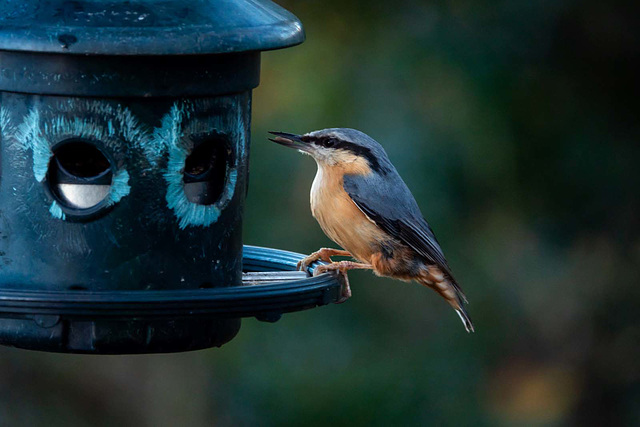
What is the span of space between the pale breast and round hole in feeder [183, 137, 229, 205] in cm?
102

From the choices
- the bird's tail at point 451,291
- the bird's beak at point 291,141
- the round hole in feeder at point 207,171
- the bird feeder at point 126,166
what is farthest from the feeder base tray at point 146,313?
the bird's tail at point 451,291

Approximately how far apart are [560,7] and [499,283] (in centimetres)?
157

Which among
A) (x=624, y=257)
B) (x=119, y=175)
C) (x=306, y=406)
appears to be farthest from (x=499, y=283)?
(x=119, y=175)

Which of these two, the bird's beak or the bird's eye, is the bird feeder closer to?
the bird's beak

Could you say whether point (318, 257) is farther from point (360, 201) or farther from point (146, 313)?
point (146, 313)

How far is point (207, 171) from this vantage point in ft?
13.8

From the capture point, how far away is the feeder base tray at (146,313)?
352 cm

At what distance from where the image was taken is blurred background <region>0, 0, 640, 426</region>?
699 cm

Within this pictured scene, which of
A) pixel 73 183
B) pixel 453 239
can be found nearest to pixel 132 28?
pixel 73 183

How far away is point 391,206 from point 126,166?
1.55 m

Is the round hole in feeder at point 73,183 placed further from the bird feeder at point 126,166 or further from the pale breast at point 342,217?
the pale breast at point 342,217

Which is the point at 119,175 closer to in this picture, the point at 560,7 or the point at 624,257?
the point at 560,7

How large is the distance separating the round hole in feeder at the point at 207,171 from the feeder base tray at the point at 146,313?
A: 1.25ft

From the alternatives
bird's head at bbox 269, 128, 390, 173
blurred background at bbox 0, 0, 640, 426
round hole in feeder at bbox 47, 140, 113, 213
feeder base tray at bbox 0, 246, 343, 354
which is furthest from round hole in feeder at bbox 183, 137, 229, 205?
blurred background at bbox 0, 0, 640, 426
